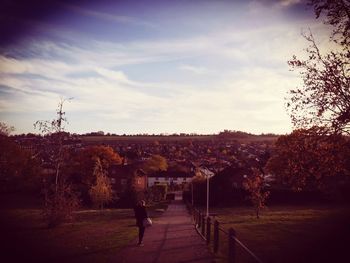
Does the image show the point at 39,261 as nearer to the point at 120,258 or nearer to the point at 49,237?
the point at 120,258

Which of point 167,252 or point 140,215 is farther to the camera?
point 140,215

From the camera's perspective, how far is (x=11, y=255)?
1382 centimetres

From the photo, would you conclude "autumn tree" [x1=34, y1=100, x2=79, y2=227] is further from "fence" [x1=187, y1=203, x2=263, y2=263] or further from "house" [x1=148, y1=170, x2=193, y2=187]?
"house" [x1=148, y1=170, x2=193, y2=187]

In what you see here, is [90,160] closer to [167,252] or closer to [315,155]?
[167,252]

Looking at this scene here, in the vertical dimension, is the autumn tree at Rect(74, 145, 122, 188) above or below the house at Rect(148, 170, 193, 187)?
above

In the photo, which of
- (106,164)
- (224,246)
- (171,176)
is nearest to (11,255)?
(224,246)

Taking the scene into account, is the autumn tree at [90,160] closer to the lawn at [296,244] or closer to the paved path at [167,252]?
the lawn at [296,244]

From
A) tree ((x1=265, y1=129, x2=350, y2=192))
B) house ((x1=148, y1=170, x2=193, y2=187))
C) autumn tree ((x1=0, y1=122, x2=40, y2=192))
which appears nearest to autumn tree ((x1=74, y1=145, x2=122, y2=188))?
autumn tree ((x1=0, y1=122, x2=40, y2=192))

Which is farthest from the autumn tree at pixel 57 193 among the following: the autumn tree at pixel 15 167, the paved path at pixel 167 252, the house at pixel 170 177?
the house at pixel 170 177

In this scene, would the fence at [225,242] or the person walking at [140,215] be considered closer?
the fence at [225,242]

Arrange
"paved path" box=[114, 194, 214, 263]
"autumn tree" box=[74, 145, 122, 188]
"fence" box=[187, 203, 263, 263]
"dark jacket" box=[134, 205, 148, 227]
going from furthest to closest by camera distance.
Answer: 1. "autumn tree" box=[74, 145, 122, 188]
2. "dark jacket" box=[134, 205, 148, 227]
3. "paved path" box=[114, 194, 214, 263]
4. "fence" box=[187, 203, 263, 263]

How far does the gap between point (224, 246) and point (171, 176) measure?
11291cm

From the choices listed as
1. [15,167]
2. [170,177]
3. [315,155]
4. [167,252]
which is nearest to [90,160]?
[15,167]

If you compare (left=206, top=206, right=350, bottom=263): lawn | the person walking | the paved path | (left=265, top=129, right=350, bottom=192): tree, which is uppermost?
(left=265, top=129, right=350, bottom=192): tree
